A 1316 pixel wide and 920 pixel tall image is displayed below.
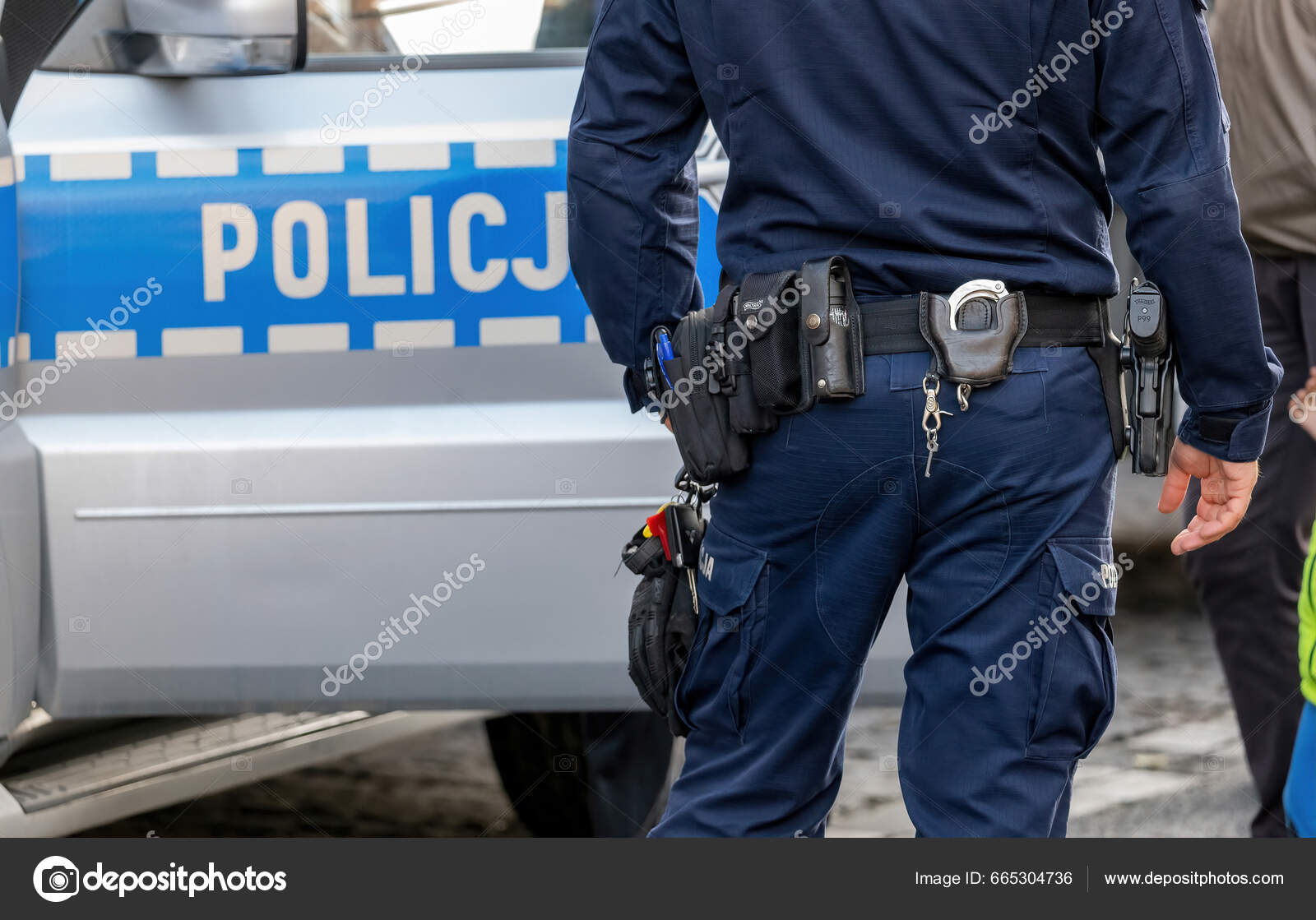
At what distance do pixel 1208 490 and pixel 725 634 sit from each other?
0.62m

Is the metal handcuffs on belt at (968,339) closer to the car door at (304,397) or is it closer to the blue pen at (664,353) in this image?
the blue pen at (664,353)

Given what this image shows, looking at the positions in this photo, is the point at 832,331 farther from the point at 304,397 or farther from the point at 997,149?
the point at 304,397

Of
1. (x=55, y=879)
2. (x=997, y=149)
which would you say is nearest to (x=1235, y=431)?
(x=997, y=149)

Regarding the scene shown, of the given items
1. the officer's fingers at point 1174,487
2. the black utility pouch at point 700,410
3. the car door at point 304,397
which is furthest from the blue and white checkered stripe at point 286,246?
the officer's fingers at point 1174,487

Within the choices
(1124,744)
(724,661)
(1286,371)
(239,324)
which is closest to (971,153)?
(724,661)

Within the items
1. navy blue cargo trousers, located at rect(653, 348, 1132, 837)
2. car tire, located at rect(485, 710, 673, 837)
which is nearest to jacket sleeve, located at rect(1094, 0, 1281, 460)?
navy blue cargo trousers, located at rect(653, 348, 1132, 837)

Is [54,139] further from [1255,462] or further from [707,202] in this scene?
[1255,462]

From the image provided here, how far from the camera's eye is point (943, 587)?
165 cm

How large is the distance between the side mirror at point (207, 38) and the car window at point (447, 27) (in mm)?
153

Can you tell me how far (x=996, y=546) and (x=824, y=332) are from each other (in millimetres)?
311

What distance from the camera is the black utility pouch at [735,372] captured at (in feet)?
5.61

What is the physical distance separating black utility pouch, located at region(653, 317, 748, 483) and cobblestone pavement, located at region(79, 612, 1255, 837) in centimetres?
149

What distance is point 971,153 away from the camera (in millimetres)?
1590

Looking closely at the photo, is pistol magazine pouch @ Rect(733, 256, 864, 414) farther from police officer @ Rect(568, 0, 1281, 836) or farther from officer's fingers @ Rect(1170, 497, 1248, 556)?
officer's fingers @ Rect(1170, 497, 1248, 556)
